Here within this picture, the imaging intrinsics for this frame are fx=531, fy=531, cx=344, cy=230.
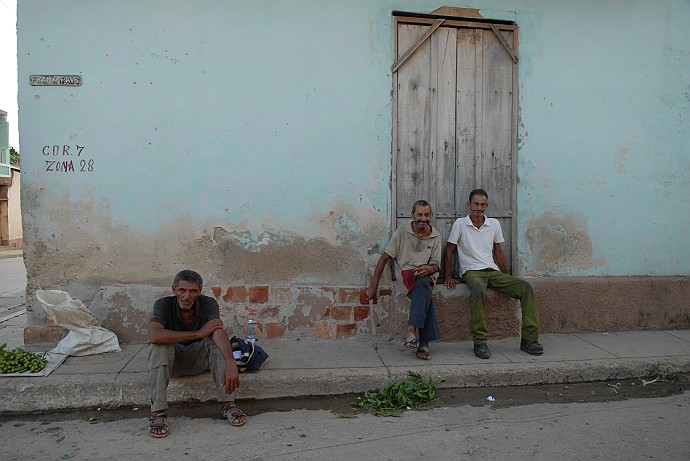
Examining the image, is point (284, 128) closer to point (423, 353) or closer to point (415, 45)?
point (415, 45)

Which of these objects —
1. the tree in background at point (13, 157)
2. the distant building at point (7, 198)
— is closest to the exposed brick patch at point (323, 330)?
the distant building at point (7, 198)

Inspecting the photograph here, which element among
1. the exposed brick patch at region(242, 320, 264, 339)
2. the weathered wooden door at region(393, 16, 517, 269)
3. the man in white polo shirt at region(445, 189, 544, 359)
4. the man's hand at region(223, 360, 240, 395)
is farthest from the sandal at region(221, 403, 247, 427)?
the weathered wooden door at region(393, 16, 517, 269)

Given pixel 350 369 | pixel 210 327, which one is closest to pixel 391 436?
pixel 350 369

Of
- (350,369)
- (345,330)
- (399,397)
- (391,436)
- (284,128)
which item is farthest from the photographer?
(345,330)

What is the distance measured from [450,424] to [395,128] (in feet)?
9.09

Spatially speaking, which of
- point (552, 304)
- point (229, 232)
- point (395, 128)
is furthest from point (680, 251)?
point (229, 232)

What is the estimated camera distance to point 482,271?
5008 millimetres

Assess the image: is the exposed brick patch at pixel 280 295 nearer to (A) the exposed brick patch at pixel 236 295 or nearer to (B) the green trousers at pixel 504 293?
(A) the exposed brick patch at pixel 236 295

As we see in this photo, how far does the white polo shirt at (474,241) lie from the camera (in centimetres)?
502

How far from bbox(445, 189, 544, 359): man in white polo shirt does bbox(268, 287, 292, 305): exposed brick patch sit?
1491mm

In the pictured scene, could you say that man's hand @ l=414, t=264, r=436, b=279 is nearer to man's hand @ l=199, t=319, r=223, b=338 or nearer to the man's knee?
man's hand @ l=199, t=319, r=223, b=338

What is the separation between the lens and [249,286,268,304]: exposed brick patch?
4910 millimetres

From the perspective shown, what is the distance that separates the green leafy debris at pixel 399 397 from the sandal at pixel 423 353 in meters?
0.32

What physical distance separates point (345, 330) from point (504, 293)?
1527 millimetres
